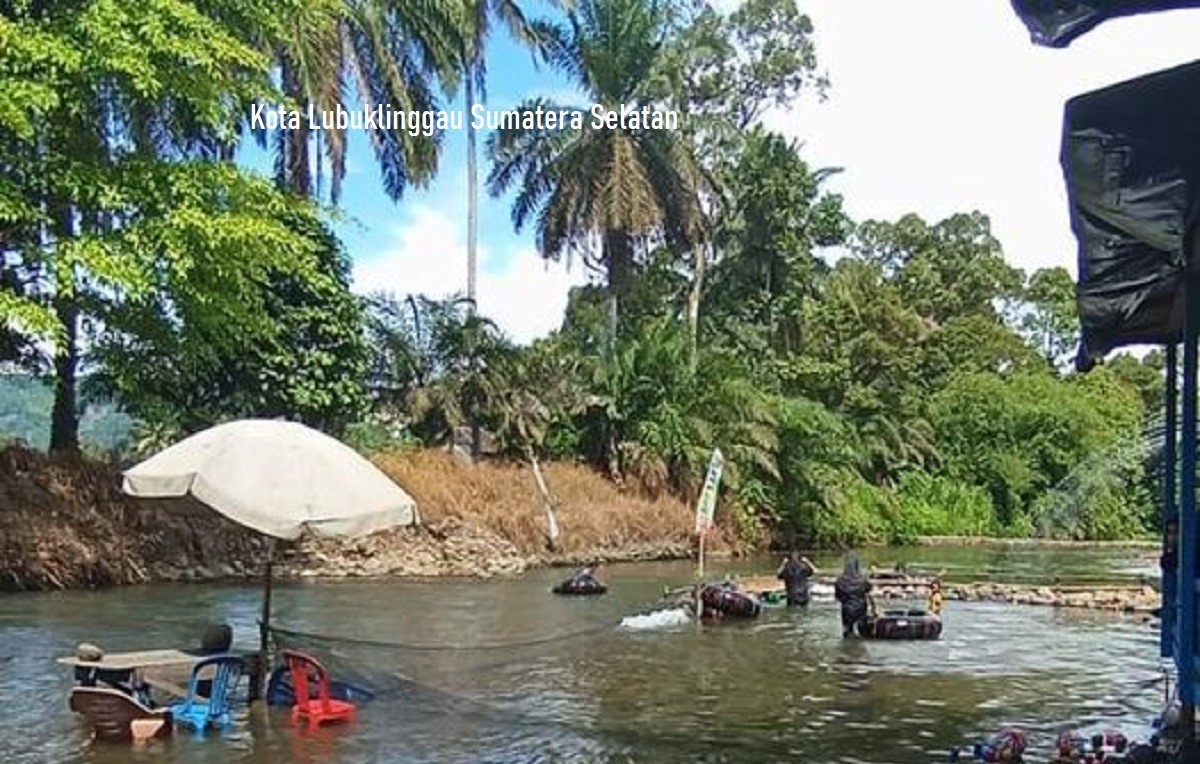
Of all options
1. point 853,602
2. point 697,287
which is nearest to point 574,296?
point 697,287

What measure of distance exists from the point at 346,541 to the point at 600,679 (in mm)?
11676

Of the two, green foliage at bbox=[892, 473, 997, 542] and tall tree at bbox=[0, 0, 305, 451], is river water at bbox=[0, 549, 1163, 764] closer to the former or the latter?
tall tree at bbox=[0, 0, 305, 451]

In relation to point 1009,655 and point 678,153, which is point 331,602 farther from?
point 678,153

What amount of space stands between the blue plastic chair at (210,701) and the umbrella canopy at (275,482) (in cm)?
126

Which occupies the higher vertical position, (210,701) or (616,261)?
(616,261)

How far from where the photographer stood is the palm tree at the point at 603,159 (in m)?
43.6

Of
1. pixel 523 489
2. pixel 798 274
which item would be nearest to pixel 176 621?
pixel 523 489

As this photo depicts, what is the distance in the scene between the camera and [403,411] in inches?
1428

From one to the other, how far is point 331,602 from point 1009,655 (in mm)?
11490

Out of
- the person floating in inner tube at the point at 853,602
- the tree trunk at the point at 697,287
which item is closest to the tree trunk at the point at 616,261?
the tree trunk at the point at 697,287

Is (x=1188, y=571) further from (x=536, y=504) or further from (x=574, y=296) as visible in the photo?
(x=574, y=296)

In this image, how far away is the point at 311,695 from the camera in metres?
12.2

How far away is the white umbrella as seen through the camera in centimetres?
1134

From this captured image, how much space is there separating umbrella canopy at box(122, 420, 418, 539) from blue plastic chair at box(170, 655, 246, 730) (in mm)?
1259
